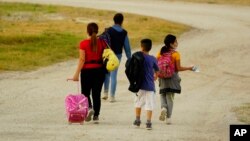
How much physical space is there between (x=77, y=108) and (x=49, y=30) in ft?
60.6

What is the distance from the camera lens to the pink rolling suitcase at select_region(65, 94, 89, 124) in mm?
13945

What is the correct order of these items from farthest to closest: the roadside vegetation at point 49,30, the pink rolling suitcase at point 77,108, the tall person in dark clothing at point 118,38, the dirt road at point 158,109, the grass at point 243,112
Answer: the roadside vegetation at point 49,30
the tall person in dark clothing at point 118,38
the grass at point 243,112
the pink rolling suitcase at point 77,108
the dirt road at point 158,109

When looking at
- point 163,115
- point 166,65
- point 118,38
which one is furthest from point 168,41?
point 118,38

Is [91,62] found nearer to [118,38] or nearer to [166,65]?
[166,65]

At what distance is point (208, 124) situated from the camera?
47.8 feet

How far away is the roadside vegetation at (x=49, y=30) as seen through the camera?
24766 millimetres

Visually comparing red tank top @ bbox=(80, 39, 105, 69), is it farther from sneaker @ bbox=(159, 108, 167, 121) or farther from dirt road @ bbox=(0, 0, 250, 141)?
sneaker @ bbox=(159, 108, 167, 121)

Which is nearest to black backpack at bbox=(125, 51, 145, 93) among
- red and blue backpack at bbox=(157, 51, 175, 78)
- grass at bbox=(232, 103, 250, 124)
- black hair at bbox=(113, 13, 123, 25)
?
red and blue backpack at bbox=(157, 51, 175, 78)

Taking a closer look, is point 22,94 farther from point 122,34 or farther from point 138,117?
point 138,117

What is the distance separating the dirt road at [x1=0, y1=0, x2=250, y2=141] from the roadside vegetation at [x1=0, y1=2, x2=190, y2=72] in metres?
0.94

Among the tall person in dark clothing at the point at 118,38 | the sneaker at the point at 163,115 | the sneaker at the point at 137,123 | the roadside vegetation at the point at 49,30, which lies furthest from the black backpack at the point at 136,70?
the roadside vegetation at the point at 49,30

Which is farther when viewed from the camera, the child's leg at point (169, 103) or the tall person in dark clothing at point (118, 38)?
the tall person in dark clothing at point (118, 38)

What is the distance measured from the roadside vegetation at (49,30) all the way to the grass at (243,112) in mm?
7459

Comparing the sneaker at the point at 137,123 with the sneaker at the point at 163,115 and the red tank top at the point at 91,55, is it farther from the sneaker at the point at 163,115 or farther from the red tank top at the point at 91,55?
the red tank top at the point at 91,55
